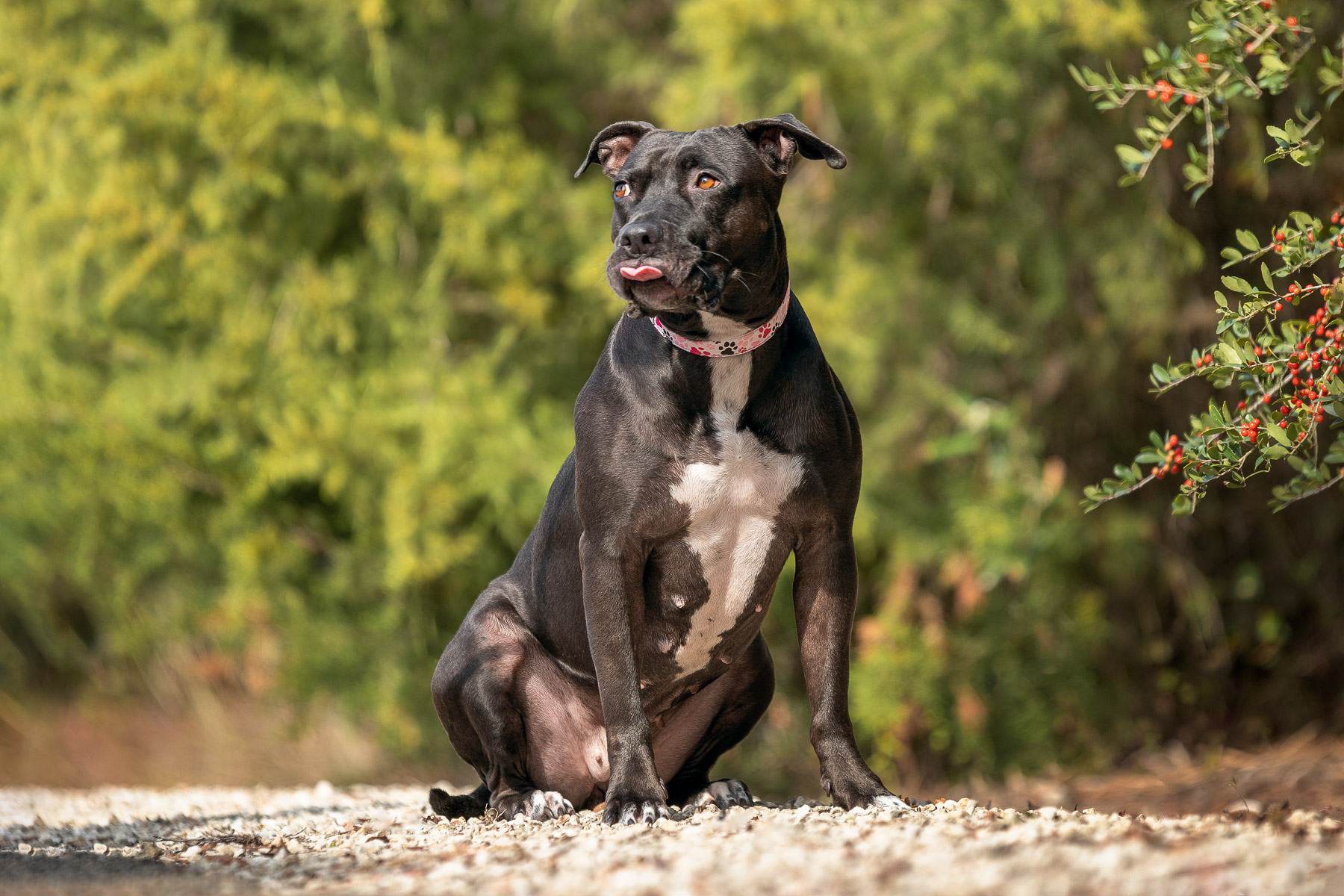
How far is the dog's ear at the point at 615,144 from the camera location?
4031mm

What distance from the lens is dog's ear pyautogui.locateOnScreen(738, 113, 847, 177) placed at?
12.3ft

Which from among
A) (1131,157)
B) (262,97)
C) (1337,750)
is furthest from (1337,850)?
(262,97)

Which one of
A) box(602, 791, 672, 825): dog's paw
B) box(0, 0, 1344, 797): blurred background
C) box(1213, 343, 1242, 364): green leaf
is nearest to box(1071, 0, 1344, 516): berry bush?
box(1213, 343, 1242, 364): green leaf

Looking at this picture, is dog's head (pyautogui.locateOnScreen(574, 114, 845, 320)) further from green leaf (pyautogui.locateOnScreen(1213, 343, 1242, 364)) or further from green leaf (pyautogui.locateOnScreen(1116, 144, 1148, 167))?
green leaf (pyautogui.locateOnScreen(1213, 343, 1242, 364))

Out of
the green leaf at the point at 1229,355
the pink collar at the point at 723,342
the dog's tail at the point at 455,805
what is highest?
the pink collar at the point at 723,342

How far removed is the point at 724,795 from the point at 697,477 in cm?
115

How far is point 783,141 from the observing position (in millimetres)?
3848

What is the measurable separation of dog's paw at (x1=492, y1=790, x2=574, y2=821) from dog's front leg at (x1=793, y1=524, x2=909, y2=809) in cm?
81

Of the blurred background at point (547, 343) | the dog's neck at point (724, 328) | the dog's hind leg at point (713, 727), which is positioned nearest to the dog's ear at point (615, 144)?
the dog's neck at point (724, 328)

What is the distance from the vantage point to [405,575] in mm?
7777

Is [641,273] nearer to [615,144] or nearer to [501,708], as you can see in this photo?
[615,144]

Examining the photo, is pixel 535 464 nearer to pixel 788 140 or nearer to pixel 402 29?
pixel 402 29

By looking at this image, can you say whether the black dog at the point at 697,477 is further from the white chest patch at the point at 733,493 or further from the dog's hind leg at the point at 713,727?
the dog's hind leg at the point at 713,727

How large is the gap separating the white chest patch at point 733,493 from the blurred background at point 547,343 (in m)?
4.07
